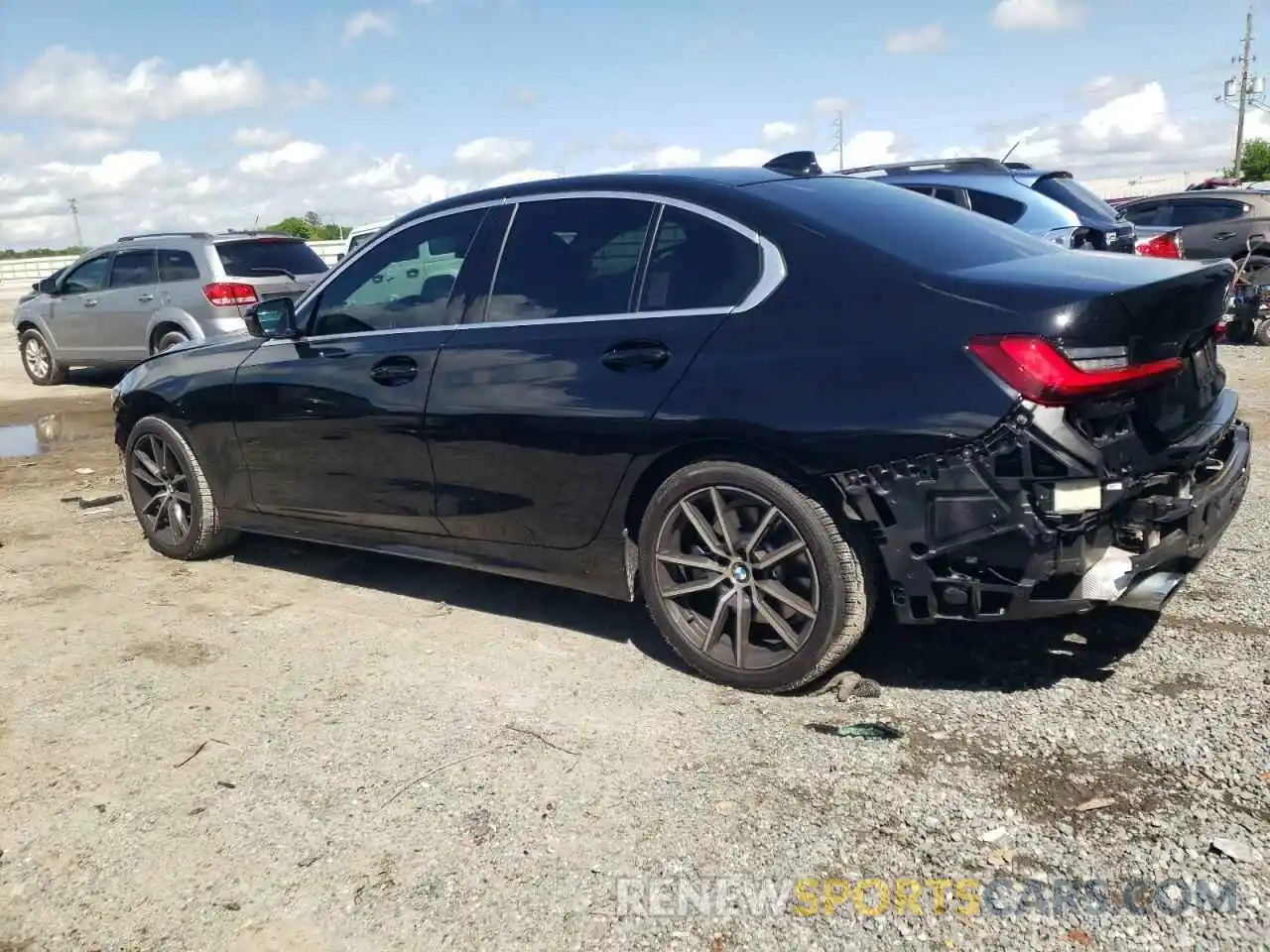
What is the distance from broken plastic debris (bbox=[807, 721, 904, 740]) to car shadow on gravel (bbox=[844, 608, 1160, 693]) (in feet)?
1.11

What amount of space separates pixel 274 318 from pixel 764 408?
8.60ft

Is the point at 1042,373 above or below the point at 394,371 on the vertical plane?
below

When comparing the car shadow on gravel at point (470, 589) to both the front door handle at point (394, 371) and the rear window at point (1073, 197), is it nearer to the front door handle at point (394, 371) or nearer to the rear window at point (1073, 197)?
the front door handle at point (394, 371)

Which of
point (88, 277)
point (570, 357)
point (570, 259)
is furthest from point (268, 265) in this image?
point (570, 357)

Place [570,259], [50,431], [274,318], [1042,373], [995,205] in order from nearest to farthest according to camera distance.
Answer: [1042,373]
[570,259]
[274,318]
[995,205]
[50,431]

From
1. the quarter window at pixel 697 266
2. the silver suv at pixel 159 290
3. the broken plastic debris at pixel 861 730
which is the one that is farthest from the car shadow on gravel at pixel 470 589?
the silver suv at pixel 159 290

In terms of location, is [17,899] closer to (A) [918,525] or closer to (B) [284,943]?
(B) [284,943]

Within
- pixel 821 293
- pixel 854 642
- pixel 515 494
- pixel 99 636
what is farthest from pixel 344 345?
pixel 854 642

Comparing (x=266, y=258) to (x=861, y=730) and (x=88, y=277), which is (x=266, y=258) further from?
(x=861, y=730)

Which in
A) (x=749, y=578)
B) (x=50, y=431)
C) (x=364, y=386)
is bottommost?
(x=749, y=578)

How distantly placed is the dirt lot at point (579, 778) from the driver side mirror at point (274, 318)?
1262 millimetres

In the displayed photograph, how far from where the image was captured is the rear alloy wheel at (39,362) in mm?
13820

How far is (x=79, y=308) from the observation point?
12.9 m

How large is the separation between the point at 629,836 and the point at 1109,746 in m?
1.46
